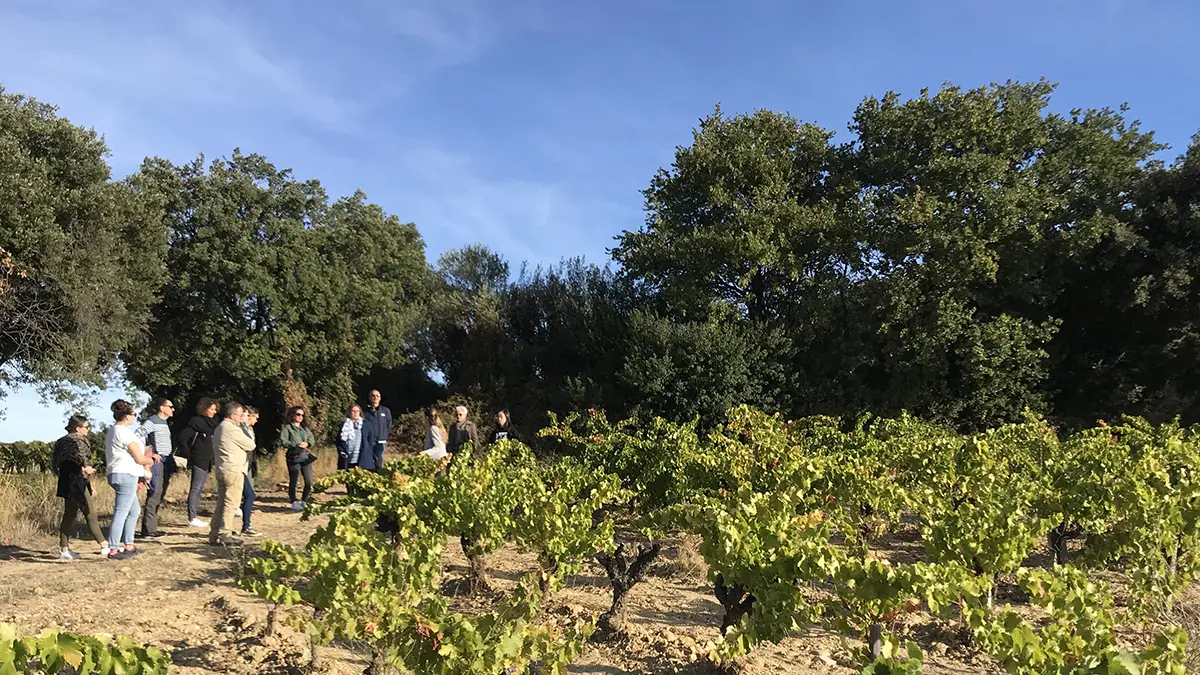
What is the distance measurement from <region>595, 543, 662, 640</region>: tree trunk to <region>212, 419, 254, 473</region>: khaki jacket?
3.72 metres

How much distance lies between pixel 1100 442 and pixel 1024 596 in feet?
Answer: 10.1

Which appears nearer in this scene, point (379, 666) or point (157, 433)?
point (379, 666)

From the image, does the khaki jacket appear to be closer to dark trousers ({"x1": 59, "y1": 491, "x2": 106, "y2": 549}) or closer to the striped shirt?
the striped shirt

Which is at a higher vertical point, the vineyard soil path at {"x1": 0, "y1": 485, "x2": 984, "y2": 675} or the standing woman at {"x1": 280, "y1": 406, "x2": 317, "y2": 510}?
the standing woman at {"x1": 280, "y1": 406, "x2": 317, "y2": 510}

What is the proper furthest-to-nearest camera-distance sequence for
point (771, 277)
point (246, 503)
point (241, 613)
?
point (771, 277) → point (246, 503) → point (241, 613)

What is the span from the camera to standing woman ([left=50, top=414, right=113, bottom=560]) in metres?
6.21

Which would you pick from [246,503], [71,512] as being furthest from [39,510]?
[246,503]

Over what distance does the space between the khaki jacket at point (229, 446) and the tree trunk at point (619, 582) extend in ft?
12.2

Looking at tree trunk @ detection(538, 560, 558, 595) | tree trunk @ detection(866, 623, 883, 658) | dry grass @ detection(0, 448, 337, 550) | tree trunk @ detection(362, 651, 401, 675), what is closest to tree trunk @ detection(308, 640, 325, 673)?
tree trunk @ detection(362, 651, 401, 675)

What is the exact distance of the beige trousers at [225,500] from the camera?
682cm

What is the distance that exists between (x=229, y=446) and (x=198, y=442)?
2.43ft

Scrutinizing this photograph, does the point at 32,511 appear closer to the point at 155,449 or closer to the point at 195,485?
the point at 195,485

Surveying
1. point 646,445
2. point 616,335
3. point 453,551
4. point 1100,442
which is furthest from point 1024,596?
point 616,335

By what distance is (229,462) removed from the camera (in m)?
6.82
